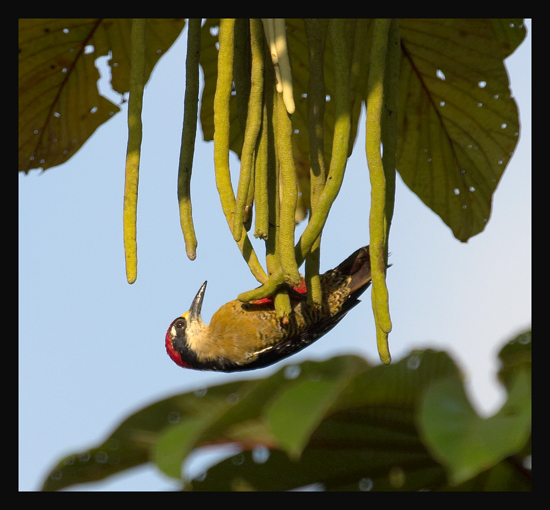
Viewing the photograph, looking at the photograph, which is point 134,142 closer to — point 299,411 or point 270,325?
point 299,411

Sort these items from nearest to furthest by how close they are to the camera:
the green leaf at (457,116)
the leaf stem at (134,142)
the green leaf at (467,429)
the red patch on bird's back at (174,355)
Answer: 1. the green leaf at (467,429)
2. the leaf stem at (134,142)
3. the green leaf at (457,116)
4. the red patch on bird's back at (174,355)

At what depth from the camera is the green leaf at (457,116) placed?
1885 millimetres

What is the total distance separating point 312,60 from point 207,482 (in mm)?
745

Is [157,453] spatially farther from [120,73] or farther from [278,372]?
[120,73]

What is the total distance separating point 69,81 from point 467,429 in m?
1.63

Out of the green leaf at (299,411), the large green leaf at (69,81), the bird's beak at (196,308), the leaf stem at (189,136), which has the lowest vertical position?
the green leaf at (299,411)

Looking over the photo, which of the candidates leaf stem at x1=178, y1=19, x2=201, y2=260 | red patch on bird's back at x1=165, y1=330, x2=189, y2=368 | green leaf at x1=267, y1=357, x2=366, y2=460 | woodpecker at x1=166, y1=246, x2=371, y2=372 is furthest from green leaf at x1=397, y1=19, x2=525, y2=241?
green leaf at x1=267, y1=357, x2=366, y2=460

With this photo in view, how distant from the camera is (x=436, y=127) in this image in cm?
202

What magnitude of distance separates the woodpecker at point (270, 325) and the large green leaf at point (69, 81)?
64cm

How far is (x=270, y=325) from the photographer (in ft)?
6.70

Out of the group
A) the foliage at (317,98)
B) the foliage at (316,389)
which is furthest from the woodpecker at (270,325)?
the foliage at (316,389)

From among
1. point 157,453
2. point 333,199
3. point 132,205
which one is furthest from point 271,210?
point 157,453

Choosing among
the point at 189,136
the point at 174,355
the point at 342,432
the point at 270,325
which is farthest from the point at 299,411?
the point at 174,355

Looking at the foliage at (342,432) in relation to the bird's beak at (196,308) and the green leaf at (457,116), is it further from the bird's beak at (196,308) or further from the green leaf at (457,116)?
the bird's beak at (196,308)
